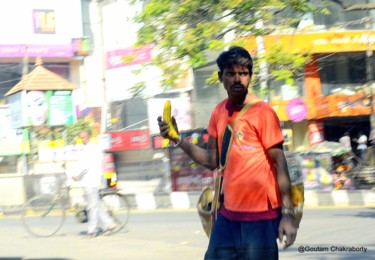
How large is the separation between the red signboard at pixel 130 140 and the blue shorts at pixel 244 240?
24.4 metres

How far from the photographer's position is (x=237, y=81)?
14.4 feet

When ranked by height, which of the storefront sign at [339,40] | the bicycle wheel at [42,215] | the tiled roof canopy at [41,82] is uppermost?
the storefront sign at [339,40]

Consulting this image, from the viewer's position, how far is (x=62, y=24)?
4800 centimetres

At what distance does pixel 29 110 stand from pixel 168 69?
13.4 m

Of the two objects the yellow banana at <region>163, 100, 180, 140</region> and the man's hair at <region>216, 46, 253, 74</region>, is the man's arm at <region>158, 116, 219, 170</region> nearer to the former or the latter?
the yellow banana at <region>163, 100, 180, 140</region>

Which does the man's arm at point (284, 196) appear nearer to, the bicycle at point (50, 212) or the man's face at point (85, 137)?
the man's face at point (85, 137)

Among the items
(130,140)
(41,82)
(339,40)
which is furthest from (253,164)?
(130,140)

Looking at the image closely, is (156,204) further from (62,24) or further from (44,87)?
(62,24)

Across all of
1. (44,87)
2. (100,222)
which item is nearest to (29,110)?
(44,87)

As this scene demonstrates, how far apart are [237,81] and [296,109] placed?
22.3 meters

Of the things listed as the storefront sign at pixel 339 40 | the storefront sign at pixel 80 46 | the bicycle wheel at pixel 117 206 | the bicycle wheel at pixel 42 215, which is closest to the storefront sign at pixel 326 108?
the storefront sign at pixel 339 40

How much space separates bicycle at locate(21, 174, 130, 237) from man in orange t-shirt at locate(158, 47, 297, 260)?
8.17 metres

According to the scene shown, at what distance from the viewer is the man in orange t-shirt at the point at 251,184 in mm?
4293

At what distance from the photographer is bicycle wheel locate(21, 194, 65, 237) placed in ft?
41.4
